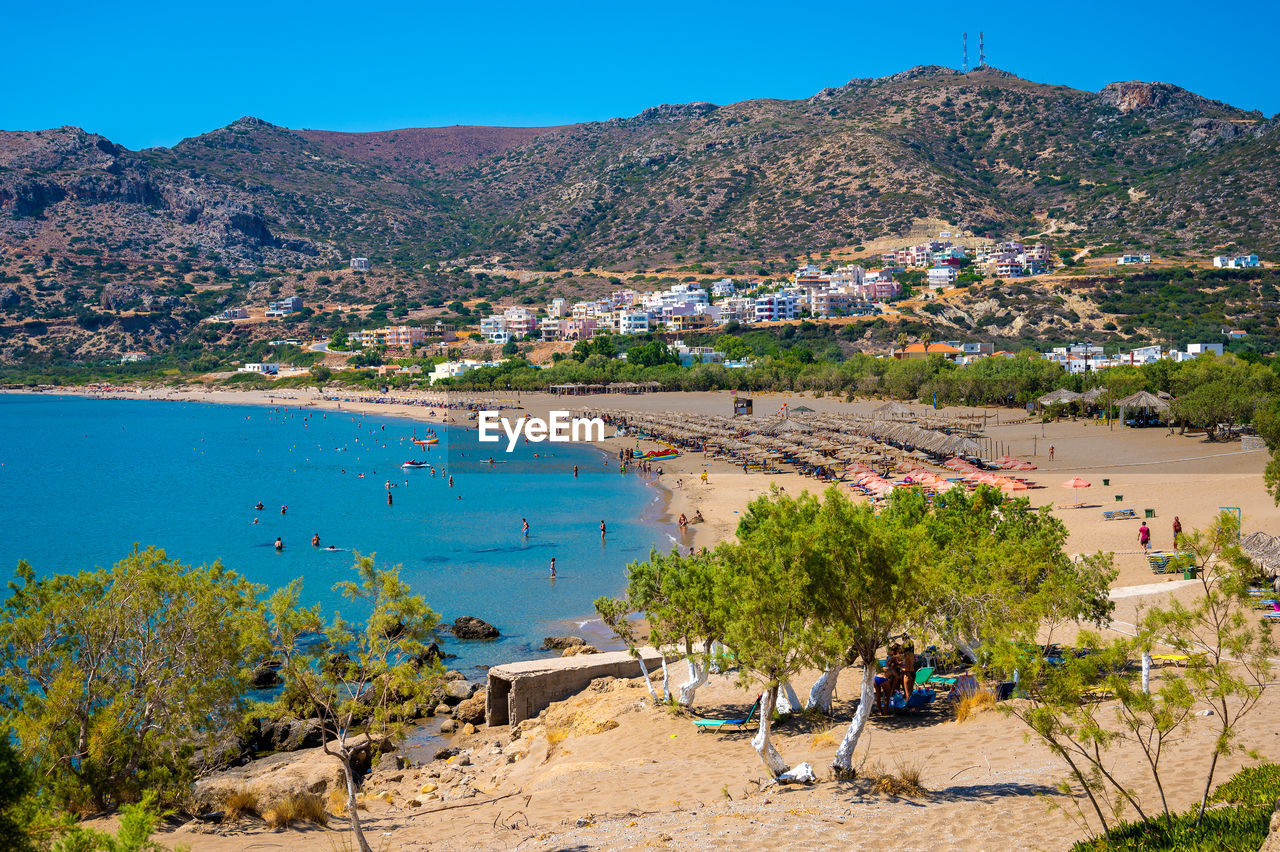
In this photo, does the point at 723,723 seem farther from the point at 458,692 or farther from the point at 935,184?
the point at 935,184

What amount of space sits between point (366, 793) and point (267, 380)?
130253 mm

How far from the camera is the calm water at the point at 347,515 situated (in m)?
30.5

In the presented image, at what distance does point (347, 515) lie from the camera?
45.6m

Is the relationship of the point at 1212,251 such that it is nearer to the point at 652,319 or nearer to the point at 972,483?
the point at 652,319

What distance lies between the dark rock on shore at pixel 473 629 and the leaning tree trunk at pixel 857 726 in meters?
15.3

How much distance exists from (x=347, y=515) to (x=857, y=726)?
127 feet

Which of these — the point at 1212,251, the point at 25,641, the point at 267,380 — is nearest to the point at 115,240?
the point at 267,380

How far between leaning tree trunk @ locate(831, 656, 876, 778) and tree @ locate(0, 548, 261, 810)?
7119 mm

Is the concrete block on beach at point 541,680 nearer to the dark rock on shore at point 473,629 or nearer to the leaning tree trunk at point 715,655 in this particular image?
the leaning tree trunk at point 715,655

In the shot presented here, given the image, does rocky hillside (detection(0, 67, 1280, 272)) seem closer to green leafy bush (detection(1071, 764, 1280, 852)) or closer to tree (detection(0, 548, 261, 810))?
green leafy bush (detection(1071, 764, 1280, 852))

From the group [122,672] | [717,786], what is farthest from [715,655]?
[122,672]

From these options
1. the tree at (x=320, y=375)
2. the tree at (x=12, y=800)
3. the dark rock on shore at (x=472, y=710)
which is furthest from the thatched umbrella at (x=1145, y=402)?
the tree at (x=320, y=375)

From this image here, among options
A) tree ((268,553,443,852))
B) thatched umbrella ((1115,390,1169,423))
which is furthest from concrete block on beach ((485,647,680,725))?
thatched umbrella ((1115,390,1169,423))

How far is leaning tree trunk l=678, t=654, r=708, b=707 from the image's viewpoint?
15.4m
